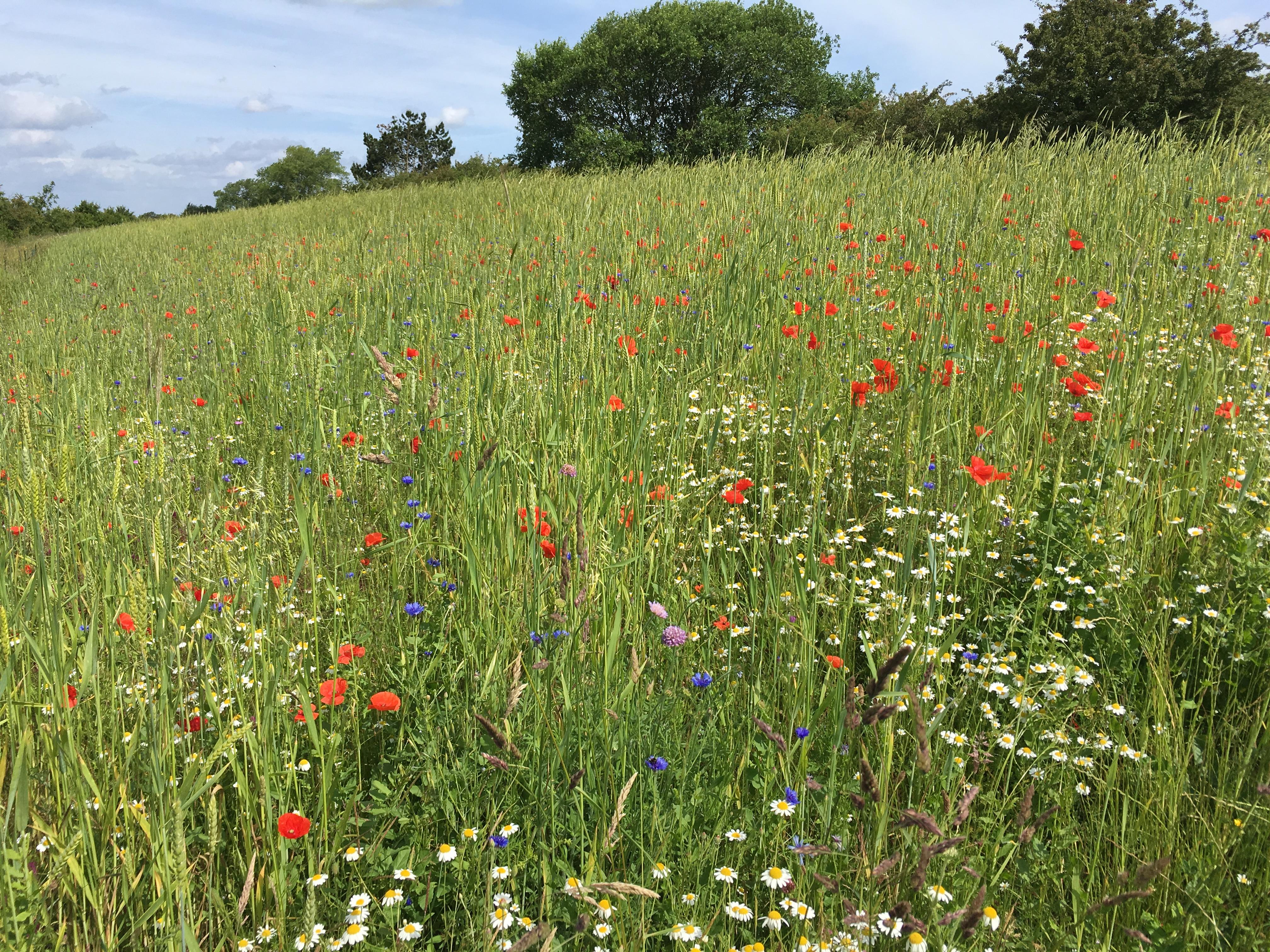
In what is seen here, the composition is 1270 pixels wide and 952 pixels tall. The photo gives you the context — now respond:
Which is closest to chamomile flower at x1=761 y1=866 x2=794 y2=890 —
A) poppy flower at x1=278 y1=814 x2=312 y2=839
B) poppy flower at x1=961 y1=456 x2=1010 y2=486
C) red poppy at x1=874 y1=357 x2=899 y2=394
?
poppy flower at x1=278 y1=814 x2=312 y2=839

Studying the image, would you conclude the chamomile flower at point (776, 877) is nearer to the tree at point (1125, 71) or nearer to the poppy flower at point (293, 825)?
the poppy flower at point (293, 825)

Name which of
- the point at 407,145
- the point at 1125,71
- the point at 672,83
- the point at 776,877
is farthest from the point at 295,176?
the point at 776,877

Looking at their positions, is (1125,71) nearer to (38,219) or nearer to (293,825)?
(293,825)

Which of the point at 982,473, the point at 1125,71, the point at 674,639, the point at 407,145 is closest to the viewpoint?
the point at 674,639

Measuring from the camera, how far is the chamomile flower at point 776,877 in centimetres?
124

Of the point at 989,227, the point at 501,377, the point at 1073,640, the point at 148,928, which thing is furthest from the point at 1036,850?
the point at 989,227

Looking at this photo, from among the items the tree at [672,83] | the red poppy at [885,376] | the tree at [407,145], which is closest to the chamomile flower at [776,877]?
the red poppy at [885,376]

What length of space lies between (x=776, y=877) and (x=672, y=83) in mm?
39541

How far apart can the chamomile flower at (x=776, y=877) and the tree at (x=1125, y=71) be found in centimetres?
1729

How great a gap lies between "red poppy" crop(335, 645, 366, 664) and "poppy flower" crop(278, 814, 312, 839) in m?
0.37

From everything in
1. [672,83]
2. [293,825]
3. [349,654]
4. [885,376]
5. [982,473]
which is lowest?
[293,825]

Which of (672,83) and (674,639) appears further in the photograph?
(672,83)

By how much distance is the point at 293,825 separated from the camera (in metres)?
1.25

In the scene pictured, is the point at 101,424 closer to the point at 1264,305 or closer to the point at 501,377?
the point at 501,377
